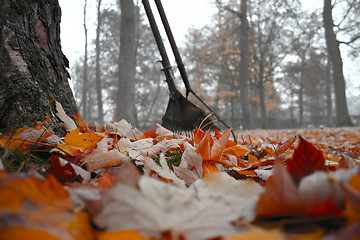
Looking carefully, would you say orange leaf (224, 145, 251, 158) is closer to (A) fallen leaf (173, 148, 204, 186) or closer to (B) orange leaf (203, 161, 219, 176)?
(B) orange leaf (203, 161, 219, 176)

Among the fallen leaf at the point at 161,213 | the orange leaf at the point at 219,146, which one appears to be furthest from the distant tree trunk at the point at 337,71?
the fallen leaf at the point at 161,213

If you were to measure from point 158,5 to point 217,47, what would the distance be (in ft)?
64.9

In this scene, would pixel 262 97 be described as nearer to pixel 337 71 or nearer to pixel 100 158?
pixel 337 71

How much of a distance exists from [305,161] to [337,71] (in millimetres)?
14394

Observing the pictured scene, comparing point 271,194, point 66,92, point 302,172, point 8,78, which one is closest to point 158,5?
point 66,92

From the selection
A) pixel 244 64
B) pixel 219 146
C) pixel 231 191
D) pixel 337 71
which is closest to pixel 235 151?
pixel 219 146

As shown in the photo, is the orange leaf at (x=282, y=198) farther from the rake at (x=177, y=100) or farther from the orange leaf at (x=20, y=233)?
the rake at (x=177, y=100)

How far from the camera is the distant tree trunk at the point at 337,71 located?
1259 centimetres

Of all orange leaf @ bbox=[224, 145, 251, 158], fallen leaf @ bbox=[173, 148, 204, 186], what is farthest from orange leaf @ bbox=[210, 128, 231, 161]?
orange leaf @ bbox=[224, 145, 251, 158]

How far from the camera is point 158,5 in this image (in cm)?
208

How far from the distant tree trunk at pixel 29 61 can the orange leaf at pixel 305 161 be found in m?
1.00

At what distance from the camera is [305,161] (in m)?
0.65

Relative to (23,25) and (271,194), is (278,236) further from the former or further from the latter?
(23,25)

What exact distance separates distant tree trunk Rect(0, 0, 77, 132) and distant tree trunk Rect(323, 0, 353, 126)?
14.2m
